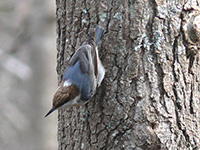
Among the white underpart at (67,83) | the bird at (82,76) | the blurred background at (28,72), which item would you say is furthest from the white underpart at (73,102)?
the blurred background at (28,72)

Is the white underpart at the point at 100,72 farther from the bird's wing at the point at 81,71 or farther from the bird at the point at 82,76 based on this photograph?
the bird's wing at the point at 81,71

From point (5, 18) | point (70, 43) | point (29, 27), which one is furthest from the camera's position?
point (5, 18)

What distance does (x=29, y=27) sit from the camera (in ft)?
19.0

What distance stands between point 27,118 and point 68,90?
3.35m

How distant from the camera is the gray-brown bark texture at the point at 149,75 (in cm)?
265

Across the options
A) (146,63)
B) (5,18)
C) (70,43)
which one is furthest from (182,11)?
(5,18)

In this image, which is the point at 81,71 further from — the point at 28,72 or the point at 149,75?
the point at 28,72

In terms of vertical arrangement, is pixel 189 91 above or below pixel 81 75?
below

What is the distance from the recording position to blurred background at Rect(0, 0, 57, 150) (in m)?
5.76

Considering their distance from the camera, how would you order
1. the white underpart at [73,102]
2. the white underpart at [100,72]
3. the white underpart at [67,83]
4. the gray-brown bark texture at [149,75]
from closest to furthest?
the gray-brown bark texture at [149,75] → the white underpart at [100,72] → the white underpart at [73,102] → the white underpart at [67,83]

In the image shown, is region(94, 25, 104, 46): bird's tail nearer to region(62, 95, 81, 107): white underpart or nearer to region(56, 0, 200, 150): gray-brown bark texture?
region(56, 0, 200, 150): gray-brown bark texture

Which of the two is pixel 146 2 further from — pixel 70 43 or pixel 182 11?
pixel 70 43

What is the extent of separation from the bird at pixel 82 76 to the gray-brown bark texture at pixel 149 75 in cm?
9

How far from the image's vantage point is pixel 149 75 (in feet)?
8.70
